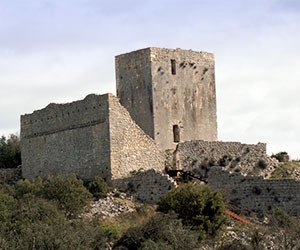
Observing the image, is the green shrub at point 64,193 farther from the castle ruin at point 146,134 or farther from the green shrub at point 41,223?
the castle ruin at point 146,134

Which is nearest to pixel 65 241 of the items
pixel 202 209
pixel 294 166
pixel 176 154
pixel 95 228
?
pixel 95 228

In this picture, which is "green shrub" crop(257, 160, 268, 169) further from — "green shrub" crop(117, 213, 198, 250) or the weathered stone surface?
"green shrub" crop(117, 213, 198, 250)

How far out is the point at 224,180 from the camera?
3434cm

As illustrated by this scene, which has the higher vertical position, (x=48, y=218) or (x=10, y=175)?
(x=10, y=175)

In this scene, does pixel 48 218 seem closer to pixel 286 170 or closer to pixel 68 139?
pixel 68 139

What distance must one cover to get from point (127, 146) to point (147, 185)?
2386mm

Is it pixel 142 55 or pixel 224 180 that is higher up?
pixel 142 55

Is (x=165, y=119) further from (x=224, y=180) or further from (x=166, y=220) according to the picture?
(x=166, y=220)

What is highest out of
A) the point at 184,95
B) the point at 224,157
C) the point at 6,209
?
the point at 184,95

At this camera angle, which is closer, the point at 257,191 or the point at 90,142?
the point at 257,191

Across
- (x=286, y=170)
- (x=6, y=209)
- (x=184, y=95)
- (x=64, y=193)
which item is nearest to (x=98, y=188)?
(x=64, y=193)

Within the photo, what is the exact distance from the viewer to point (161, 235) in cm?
2912

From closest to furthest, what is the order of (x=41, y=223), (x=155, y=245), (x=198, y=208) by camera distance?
1. (x=155, y=245)
2. (x=41, y=223)
3. (x=198, y=208)

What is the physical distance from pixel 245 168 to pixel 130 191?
604 centimetres
